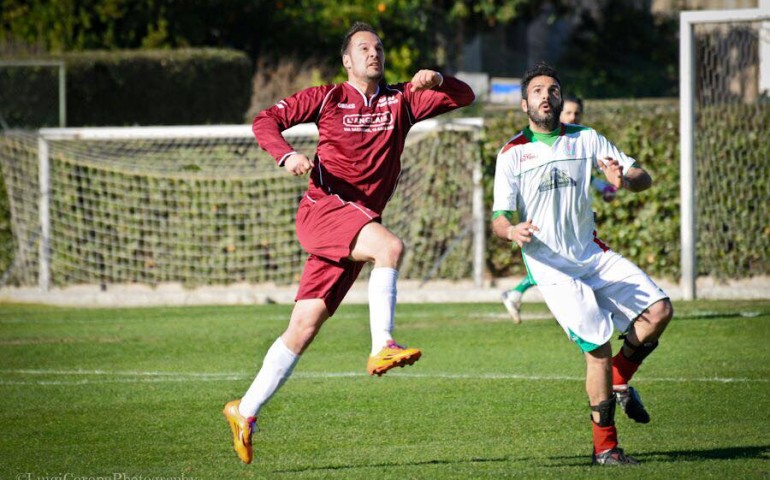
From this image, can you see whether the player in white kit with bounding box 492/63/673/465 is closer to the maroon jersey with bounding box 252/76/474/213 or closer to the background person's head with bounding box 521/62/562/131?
the background person's head with bounding box 521/62/562/131

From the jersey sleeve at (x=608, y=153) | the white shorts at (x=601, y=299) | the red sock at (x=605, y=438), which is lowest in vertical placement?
the red sock at (x=605, y=438)

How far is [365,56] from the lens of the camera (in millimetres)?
6980

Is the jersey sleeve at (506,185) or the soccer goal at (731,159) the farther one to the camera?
the soccer goal at (731,159)

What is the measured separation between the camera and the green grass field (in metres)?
6.54

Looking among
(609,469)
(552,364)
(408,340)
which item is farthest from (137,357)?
(609,469)

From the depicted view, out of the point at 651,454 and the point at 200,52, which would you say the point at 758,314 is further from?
the point at 200,52

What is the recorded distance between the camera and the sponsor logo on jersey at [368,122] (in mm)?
6969

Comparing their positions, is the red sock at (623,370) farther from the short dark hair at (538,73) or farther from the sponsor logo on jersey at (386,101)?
the sponsor logo on jersey at (386,101)

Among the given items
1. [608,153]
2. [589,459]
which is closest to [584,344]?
[589,459]

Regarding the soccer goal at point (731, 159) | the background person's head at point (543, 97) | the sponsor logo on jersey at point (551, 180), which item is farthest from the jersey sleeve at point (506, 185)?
the soccer goal at point (731, 159)

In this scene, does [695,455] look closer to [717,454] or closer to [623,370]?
[717,454]

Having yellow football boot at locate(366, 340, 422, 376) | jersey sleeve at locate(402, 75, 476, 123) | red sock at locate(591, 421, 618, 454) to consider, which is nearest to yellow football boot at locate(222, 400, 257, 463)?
yellow football boot at locate(366, 340, 422, 376)

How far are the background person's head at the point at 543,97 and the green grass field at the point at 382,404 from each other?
182 centimetres

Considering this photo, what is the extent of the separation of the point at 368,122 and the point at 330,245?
81cm
